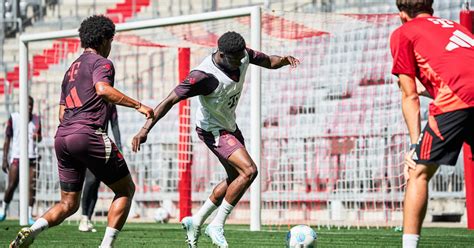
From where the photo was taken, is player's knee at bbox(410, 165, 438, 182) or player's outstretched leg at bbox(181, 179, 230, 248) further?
player's outstretched leg at bbox(181, 179, 230, 248)

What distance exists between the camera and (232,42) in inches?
378

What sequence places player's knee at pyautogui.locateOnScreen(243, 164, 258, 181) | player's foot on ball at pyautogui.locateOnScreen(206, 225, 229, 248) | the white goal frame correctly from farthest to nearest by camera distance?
the white goal frame
player's knee at pyautogui.locateOnScreen(243, 164, 258, 181)
player's foot on ball at pyautogui.locateOnScreen(206, 225, 229, 248)

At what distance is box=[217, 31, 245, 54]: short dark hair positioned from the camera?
31.5 ft

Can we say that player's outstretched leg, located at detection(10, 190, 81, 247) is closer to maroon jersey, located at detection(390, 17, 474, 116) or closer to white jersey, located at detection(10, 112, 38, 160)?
maroon jersey, located at detection(390, 17, 474, 116)

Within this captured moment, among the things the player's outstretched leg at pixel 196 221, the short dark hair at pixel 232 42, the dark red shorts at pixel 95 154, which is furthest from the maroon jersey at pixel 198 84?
the dark red shorts at pixel 95 154

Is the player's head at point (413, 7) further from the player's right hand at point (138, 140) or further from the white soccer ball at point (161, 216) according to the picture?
the white soccer ball at point (161, 216)

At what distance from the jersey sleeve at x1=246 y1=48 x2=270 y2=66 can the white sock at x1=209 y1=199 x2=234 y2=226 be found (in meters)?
1.51

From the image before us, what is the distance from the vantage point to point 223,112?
32.9 ft

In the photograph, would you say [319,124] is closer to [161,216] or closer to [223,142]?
[161,216]

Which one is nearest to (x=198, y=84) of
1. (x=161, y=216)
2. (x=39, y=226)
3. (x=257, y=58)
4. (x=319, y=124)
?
(x=257, y=58)

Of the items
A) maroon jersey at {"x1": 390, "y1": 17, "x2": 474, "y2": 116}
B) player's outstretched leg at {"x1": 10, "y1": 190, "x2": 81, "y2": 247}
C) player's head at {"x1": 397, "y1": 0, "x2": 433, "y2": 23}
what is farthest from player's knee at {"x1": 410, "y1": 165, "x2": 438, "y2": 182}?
player's outstretched leg at {"x1": 10, "y1": 190, "x2": 81, "y2": 247}

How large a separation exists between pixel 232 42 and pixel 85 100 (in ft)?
6.38

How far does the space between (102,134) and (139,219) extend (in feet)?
37.0

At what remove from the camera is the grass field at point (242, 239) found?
34.9 feet
